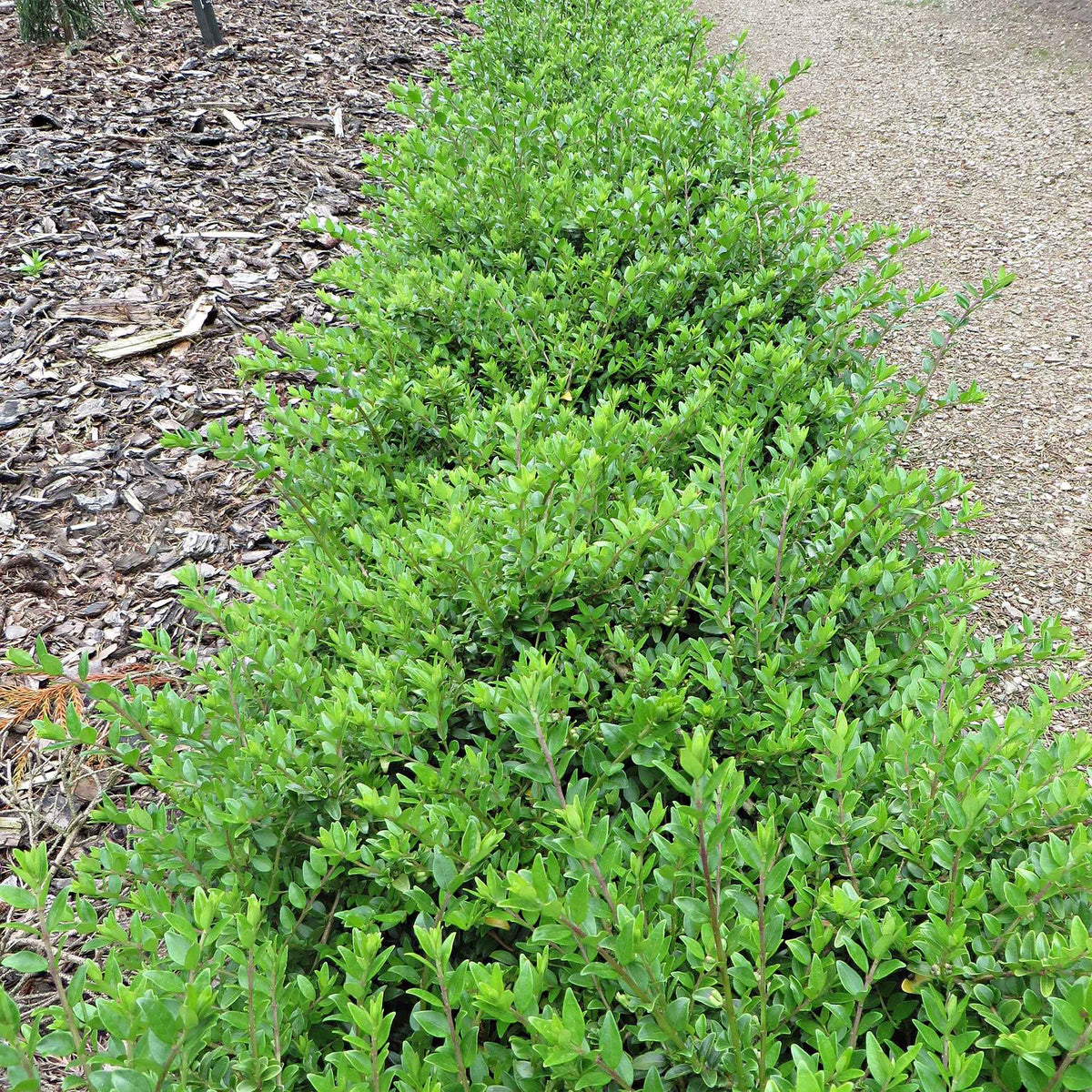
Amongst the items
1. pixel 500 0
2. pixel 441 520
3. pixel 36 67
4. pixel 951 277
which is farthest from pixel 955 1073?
pixel 36 67

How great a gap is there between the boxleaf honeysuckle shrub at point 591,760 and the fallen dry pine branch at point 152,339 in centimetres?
167

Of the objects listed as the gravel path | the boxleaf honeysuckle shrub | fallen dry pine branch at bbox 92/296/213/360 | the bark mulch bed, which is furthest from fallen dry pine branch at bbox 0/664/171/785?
the gravel path

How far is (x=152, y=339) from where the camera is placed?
4102 mm

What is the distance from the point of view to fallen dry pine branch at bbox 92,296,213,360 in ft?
13.2

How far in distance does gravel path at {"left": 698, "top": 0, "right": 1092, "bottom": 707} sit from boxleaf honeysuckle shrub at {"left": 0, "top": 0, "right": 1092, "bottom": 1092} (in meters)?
0.78

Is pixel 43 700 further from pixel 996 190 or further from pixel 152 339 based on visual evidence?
pixel 996 190

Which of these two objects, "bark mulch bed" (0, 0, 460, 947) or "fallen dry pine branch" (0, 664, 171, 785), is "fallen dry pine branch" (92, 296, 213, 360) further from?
"fallen dry pine branch" (0, 664, 171, 785)

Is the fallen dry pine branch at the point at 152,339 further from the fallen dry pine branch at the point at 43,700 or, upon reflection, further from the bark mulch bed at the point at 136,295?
the fallen dry pine branch at the point at 43,700

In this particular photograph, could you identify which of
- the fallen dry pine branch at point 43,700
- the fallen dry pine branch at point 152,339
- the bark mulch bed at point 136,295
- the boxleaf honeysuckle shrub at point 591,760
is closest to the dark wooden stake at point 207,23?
the bark mulch bed at point 136,295

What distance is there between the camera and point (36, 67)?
6398 mm

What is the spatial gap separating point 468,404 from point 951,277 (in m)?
3.80

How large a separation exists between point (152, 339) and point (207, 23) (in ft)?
14.0

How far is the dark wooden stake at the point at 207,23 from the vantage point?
21.5 ft

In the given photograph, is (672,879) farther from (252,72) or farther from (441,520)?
(252,72)
